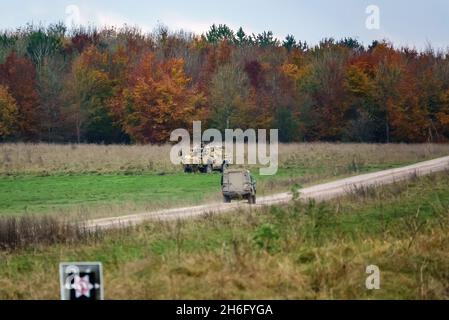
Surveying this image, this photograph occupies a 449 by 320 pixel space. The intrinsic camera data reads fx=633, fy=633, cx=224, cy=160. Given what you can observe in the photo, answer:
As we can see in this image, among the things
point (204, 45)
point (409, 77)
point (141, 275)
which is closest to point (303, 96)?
point (409, 77)

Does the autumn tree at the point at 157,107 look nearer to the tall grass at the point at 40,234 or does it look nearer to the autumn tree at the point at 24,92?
the autumn tree at the point at 24,92

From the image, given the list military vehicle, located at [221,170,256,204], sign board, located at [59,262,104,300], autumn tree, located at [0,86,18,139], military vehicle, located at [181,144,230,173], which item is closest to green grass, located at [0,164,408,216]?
military vehicle, located at [221,170,256,204]

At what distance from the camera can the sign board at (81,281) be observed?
28.2 ft

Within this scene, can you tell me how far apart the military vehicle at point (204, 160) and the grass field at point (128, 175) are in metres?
0.69

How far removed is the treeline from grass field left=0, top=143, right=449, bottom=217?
649 centimetres

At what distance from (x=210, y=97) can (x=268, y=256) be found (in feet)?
154

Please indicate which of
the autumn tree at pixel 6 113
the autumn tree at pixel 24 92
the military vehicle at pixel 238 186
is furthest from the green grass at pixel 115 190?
the autumn tree at pixel 24 92

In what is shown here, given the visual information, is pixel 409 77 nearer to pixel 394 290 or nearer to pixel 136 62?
pixel 136 62

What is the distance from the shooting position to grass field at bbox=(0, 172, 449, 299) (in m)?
9.59

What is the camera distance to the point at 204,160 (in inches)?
1465

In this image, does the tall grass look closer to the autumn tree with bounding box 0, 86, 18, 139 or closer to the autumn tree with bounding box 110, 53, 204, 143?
the autumn tree with bounding box 110, 53, 204, 143

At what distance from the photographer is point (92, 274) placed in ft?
28.4

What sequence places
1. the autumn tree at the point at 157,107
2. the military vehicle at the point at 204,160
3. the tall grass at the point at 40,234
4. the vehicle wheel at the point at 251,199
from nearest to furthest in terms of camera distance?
the tall grass at the point at 40,234 → the vehicle wheel at the point at 251,199 → the military vehicle at the point at 204,160 → the autumn tree at the point at 157,107

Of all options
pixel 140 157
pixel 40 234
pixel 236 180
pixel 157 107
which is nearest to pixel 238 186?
pixel 236 180
